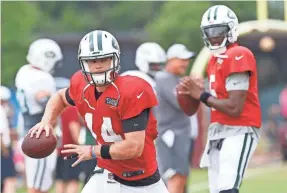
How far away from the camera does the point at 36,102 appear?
30.3ft

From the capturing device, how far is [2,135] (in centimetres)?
1057

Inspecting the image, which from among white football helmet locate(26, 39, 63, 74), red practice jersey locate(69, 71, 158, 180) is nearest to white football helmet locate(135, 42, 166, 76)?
white football helmet locate(26, 39, 63, 74)

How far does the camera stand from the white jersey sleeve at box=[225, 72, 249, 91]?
7410 mm

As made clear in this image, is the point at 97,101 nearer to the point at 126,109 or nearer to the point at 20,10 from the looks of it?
the point at 126,109

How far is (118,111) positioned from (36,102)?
292 centimetres

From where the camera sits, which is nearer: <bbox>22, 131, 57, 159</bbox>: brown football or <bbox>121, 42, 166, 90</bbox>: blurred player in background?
<bbox>22, 131, 57, 159</bbox>: brown football

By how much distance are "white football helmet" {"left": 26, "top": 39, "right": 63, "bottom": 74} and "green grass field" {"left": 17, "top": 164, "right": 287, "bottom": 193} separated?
14.5 ft

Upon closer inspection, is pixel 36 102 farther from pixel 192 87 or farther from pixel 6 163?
pixel 192 87

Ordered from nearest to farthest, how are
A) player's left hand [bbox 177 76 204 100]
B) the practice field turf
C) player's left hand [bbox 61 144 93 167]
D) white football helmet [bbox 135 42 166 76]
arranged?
player's left hand [bbox 61 144 93 167] → player's left hand [bbox 177 76 204 100] → white football helmet [bbox 135 42 166 76] → the practice field turf

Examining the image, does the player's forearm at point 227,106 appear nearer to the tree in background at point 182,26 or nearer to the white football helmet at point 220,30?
the white football helmet at point 220,30

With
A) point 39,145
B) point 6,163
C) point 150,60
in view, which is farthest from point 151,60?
point 39,145

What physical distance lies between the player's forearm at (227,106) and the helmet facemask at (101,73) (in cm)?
119

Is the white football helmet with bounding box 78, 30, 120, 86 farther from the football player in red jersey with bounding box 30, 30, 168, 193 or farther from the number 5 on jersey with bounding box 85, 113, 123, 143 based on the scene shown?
the number 5 on jersey with bounding box 85, 113, 123, 143

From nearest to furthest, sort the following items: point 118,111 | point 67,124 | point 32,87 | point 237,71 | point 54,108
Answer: point 118,111 < point 54,108 < point 237,71 < point 32,87 < point 67,124
